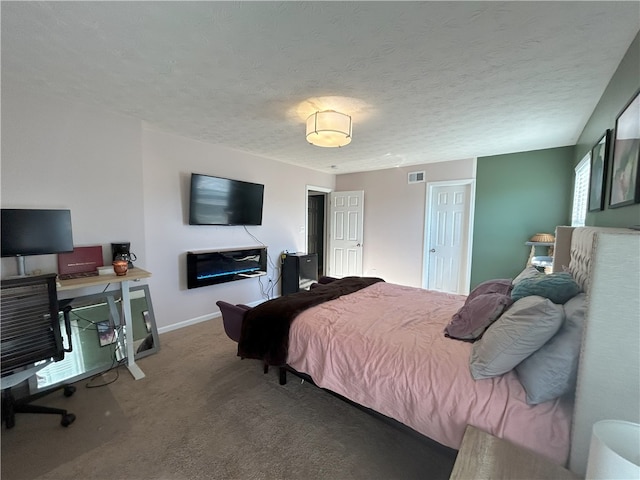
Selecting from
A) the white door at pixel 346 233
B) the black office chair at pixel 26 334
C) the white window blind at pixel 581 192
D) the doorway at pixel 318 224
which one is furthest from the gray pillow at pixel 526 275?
the doorway at pixel 318 224

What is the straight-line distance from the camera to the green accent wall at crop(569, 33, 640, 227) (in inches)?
57.5

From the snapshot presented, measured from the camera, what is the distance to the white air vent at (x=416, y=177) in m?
4.72

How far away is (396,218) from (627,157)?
361 cm

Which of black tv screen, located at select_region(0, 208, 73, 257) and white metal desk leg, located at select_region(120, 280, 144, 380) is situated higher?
black tv screen, located at select_region(0, 208, 73, 257)

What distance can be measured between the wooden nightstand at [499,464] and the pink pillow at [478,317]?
66 cm

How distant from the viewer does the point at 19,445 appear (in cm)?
163

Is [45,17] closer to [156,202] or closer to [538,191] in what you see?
[156,202]

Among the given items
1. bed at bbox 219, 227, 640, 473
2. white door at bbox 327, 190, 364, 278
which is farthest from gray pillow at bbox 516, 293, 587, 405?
white door at bbox 327, 190, 364, 278

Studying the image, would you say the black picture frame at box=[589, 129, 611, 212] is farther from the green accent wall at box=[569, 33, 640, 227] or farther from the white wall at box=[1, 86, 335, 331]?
the white wall at box=[1, 86, 335, 331]

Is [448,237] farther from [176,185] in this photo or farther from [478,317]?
[176,185]

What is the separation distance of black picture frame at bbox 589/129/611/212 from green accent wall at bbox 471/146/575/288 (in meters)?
1.57

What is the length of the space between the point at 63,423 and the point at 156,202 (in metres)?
2.18

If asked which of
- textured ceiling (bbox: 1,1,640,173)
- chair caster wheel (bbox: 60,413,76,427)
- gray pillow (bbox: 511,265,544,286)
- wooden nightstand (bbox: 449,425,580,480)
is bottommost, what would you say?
chair caster wheel (bbox: 60,413,76,427)

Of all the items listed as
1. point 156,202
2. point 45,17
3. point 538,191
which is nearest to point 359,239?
point 538,191
